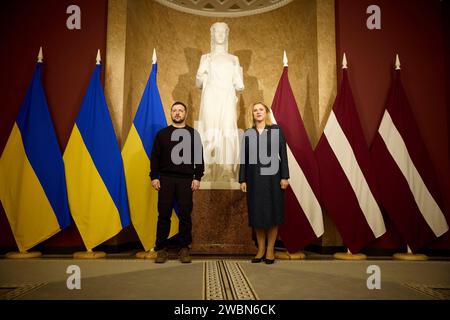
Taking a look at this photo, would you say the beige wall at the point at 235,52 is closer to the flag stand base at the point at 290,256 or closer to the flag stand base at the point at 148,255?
the flag stand base at the point at 290,256

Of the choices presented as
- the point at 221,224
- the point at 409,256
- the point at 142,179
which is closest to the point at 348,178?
the point at 409,256

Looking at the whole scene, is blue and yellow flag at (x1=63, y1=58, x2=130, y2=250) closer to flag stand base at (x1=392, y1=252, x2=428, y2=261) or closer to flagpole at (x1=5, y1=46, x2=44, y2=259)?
flagpole at (x1=5, y1=46, x2=44, y2=259)

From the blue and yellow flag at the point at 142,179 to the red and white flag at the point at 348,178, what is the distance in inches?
67.4

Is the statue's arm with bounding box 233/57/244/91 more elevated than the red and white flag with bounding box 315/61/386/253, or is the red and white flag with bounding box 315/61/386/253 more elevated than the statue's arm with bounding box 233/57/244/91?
the statue's arm with bounding box 233/57/244/91

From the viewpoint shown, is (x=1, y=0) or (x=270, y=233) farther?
(x=1, y=0)

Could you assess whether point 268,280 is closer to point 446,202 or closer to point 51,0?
point 446,202

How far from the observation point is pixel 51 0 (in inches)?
146

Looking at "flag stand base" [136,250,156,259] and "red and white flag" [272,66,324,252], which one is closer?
"flag stand base" [136,250,156,259]

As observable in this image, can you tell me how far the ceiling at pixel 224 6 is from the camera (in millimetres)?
4676

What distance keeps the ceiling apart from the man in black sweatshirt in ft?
8.00

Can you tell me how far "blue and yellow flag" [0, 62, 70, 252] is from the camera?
312 centimetres

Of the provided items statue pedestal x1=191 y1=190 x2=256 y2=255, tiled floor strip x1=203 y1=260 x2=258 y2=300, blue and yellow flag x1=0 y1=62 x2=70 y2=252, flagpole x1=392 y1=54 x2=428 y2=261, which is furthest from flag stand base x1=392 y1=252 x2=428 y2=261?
blue and yellow flag x1=0 y1=62 x2=70 y2=252

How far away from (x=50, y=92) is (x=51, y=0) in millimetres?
1141

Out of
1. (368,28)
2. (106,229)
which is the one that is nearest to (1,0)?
(106,229)
